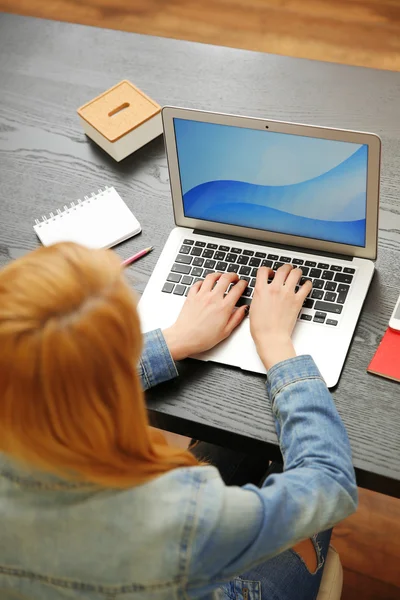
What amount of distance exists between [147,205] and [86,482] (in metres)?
0.64

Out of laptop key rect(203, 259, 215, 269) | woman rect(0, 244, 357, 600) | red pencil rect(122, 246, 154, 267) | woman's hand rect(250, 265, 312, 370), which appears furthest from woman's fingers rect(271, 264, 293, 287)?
woman rect(0, 244, 357, 600)

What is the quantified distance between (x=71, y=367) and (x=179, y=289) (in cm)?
50

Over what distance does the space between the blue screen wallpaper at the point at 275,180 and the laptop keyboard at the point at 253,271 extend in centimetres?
5

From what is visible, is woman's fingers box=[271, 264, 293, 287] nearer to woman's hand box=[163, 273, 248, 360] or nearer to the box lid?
woman's hand box=[163, 273, 248, 360]

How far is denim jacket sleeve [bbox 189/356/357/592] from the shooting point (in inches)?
29.6

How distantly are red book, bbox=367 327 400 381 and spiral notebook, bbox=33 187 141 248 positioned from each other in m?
0.45

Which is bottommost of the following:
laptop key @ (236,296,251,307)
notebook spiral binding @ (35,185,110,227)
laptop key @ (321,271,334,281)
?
laptop key @ (236,296,251,307)

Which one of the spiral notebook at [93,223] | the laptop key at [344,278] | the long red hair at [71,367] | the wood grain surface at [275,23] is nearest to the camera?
the long red hair at [71,367]

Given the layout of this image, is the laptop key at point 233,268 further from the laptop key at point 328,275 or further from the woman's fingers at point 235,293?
the laptop key at point 328,275

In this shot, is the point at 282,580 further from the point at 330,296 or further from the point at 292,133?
the point at 292,133

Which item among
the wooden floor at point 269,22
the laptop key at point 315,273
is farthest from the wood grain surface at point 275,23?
the laptop key at point 315,273

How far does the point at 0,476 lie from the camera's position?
0.77m

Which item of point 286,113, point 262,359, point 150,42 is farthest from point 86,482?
point 150,42

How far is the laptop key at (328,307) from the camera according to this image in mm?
1077
